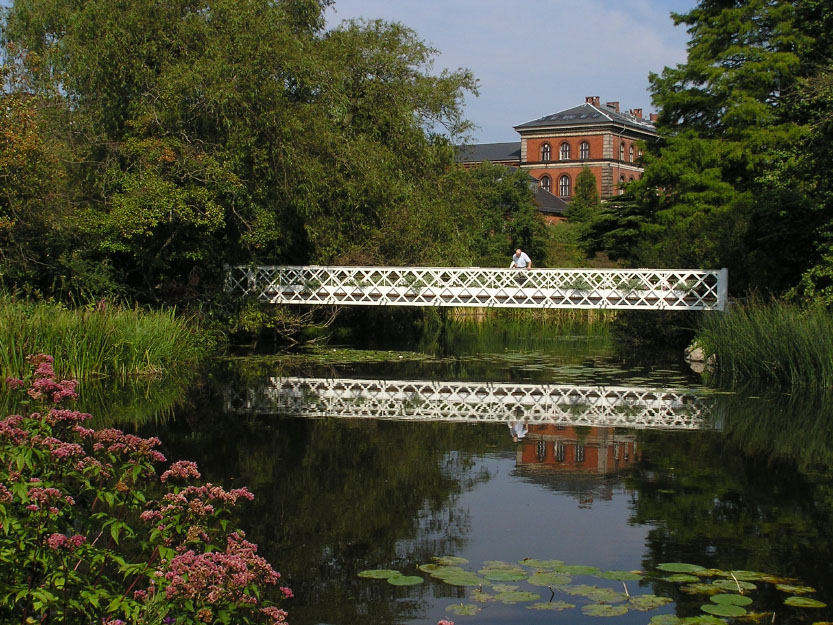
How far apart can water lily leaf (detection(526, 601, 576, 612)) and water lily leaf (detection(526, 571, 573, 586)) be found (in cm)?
32

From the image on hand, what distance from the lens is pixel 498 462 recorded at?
376 inches

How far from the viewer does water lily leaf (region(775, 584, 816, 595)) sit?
5.53m

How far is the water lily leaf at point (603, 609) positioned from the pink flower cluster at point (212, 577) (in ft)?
7.60

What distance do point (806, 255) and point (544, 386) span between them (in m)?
7.05

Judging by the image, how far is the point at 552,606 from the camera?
5.34 meters

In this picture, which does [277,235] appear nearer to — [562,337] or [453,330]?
[562,337]

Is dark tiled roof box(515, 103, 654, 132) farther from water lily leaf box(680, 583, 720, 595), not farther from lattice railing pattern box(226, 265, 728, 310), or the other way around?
water lily leaf box(680, 583, 720, 595)

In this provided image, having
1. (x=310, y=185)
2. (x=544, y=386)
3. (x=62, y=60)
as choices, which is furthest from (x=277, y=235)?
(x=544, y=386)

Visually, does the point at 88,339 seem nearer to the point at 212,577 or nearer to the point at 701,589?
the point at 701,589

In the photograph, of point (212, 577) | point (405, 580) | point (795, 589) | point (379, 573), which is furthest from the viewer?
point (379, 573)

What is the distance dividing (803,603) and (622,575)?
1012 millimetres

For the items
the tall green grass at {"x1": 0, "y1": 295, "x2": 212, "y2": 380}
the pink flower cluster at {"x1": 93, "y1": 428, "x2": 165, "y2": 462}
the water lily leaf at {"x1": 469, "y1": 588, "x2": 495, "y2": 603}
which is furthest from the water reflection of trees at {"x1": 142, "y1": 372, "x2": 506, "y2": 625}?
the tall green grass at {"x1": 0, "y1": 295, "x2": 212, "y2": 380}

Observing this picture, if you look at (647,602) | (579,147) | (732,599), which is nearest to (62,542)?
(647,602)

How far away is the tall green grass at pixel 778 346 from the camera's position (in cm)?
1484
